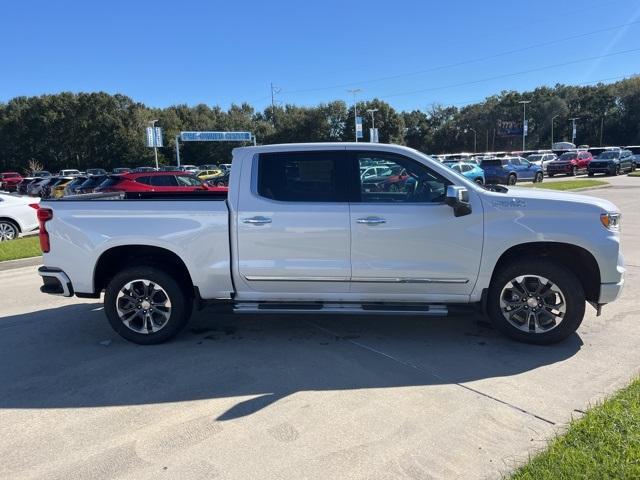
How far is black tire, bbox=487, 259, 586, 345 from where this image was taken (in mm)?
4453

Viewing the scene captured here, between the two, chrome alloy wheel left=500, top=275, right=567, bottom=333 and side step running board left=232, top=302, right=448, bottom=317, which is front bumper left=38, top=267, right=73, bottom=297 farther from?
chrome alloy wheel left=500, top=275, right=567, bottom=333

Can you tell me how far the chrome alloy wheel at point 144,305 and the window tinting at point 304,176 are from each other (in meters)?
1.44

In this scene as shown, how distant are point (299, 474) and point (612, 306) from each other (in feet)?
15.1

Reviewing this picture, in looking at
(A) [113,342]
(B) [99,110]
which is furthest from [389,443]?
(B) [99,110]

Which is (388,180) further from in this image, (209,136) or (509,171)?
(209,136)

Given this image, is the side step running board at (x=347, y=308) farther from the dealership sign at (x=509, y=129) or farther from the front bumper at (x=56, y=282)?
the dealership sign at (x=509, y=129)

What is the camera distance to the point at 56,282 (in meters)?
4.91

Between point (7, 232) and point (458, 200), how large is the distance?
12154 millimetres

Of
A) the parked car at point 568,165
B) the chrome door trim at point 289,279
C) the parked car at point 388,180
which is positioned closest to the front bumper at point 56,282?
the chrome door trim at point 289,279

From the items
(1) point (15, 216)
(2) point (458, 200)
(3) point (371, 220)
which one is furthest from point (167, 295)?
(1) point (15, 216)

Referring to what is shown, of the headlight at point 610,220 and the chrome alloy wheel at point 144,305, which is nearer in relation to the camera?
the headlight at point 610,220

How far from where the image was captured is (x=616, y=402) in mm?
3326

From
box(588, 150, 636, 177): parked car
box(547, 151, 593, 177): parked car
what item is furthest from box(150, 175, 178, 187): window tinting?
box(547, 151, 593, 177): parked car

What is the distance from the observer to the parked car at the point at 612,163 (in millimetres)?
34281
